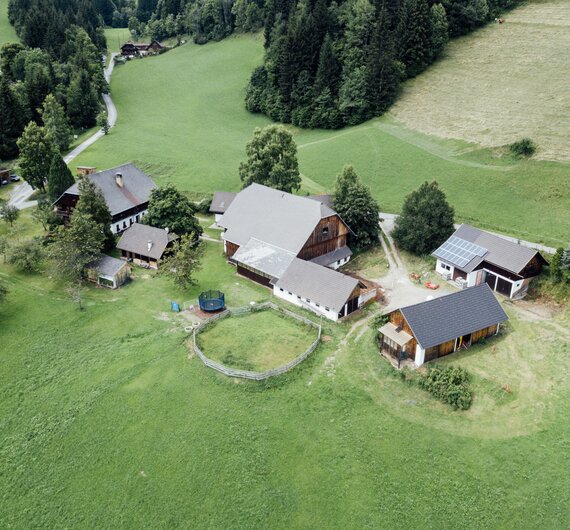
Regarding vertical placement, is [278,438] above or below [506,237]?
above

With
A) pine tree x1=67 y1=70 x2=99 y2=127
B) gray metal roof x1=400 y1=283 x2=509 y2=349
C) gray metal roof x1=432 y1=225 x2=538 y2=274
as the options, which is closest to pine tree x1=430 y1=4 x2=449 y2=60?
gray metal roof x1=432 y1=225 x2=538 y2=274

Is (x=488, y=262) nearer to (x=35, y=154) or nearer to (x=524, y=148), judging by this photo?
(x=524, y=148)

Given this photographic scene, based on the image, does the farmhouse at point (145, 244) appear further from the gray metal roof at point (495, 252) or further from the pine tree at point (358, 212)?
the gray metal roof at point (495, 252)

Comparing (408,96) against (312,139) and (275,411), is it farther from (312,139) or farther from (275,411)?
(275,411)

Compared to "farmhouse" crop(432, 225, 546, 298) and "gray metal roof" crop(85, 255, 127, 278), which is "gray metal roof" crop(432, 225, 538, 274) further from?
"gray metal roof" crop(85, 255, 127, 278)

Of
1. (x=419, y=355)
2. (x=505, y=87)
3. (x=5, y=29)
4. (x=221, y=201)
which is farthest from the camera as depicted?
(x=5, y=29)

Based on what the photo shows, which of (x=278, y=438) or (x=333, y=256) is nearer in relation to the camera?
(x=278, y=438)

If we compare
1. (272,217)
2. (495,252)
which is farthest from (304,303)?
(495,252)

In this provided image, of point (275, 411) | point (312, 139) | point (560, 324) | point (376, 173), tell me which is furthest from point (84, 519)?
point (312, 139)
